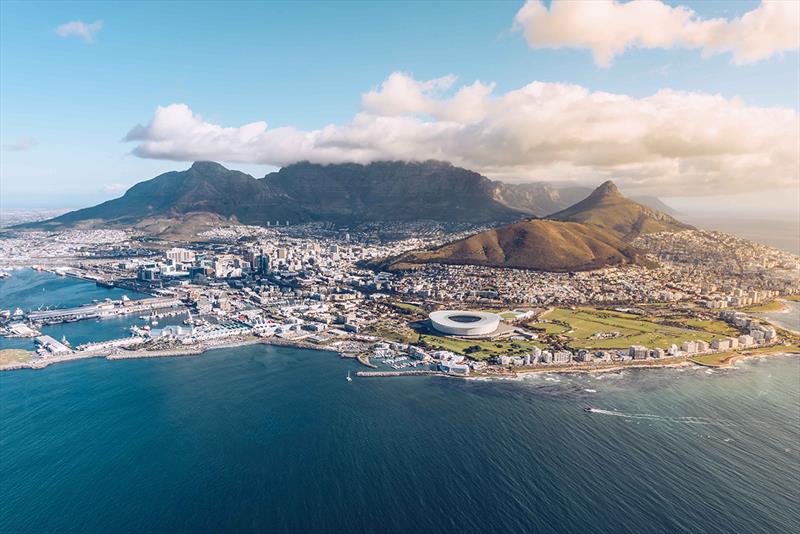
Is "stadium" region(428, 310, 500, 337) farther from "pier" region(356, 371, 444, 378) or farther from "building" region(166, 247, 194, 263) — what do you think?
"building" region(166, 247, 194, 263)

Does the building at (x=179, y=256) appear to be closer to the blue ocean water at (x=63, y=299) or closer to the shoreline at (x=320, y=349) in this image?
the blue ocean water at (x=63, y=299)

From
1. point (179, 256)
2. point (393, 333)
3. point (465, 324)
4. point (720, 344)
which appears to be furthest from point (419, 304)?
point (179, 256)

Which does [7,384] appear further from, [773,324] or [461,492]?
[773,324]

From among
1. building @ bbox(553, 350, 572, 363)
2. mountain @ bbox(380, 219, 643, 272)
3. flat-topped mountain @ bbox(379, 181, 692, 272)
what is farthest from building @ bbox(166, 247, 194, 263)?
building @ bbox(553, 350, 572, 363)

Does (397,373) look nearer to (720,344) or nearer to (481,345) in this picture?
(481,345)

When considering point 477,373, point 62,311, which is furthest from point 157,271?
point 477,373

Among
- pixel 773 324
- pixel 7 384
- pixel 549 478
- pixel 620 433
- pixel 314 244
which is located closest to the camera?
pixel 549 478
